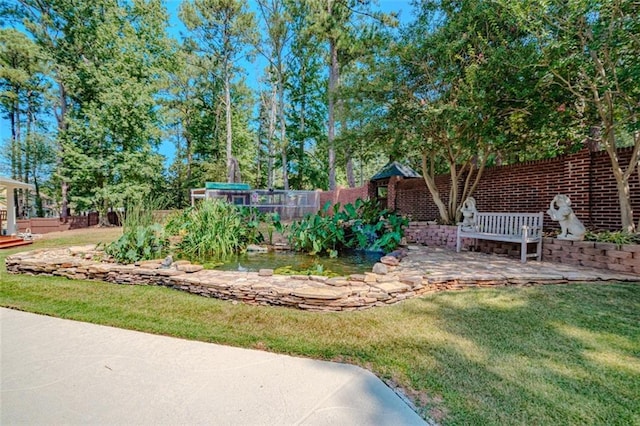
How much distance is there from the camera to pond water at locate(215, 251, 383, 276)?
15.9 ft

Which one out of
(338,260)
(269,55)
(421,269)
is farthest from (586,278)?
(269,55)

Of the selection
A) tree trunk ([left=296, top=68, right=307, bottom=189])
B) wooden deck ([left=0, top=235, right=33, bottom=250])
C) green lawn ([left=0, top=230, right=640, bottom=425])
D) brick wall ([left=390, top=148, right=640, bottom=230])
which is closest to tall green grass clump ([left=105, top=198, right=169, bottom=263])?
green lawn ([left=0, top=230, right=640, bottom=425])

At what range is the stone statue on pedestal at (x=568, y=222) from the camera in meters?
4.63

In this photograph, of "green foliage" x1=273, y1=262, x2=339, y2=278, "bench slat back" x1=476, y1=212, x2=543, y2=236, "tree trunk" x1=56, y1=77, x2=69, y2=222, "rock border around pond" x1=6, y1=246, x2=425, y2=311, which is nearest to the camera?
"rock border around pond" x1=6, y1=246, x2=425, y2=311

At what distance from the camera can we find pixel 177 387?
1.78 m

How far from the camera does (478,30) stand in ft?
18.3

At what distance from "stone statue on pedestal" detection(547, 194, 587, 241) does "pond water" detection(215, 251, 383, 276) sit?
3001mm

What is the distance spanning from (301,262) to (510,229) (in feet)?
12.5

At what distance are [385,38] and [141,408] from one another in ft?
25.1

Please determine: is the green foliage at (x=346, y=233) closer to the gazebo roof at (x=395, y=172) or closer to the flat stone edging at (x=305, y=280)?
the flat stone edging at (x=305, y=280)

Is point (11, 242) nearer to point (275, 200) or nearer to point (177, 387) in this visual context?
point (275, 200)

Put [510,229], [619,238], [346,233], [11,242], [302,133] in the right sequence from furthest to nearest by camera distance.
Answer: [302,133], [11,242], [346,233], [510,229], [619,238]

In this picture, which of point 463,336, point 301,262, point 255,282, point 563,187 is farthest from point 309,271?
point 563,187

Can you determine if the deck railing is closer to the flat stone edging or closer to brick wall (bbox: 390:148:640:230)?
brick wall (bbox: 390:148:640:230)
